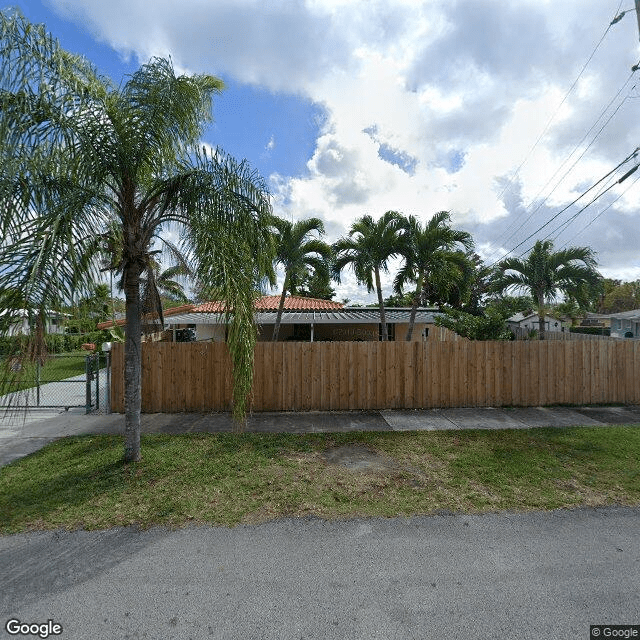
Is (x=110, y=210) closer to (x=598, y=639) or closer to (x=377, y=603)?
(x=377, y=603)

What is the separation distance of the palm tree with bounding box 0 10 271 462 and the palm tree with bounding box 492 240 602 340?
11428mm

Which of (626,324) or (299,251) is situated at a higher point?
(299,251)

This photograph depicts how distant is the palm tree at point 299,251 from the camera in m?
11.2

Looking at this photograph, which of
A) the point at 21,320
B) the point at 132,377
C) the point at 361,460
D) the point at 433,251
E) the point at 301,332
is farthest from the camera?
the point at 301,332

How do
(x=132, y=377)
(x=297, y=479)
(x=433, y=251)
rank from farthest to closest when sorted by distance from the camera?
1. (x=433, y=251)
2. (x=132, y=377)
3. (x=297, y=479)

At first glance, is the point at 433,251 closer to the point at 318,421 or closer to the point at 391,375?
the point at 391,375

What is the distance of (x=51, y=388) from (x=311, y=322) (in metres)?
8.38

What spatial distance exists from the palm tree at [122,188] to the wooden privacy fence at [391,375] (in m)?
2.74

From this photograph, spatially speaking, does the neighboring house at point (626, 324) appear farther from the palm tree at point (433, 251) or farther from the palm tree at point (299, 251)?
the palm tree at point (299, 251)

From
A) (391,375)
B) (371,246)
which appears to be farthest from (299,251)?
(391,375)

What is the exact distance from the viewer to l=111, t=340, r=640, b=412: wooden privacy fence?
8.30 metres

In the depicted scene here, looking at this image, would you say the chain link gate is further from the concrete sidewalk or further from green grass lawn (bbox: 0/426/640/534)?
green grass lawn (bbox: 0/426/640/534)

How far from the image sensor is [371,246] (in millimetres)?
10883

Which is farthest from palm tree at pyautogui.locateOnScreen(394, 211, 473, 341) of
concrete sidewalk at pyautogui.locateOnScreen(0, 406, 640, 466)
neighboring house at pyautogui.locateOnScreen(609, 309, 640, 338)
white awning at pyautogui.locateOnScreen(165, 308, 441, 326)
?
neighboring house at pyautogui.locateOnScreen(609, 309, 640, 338)
